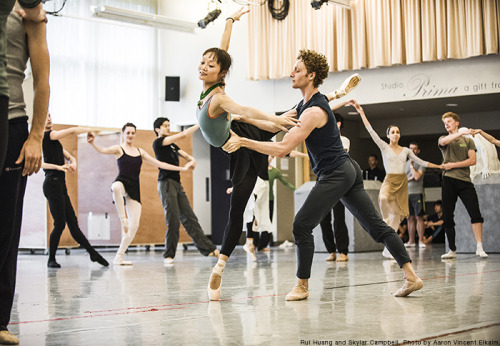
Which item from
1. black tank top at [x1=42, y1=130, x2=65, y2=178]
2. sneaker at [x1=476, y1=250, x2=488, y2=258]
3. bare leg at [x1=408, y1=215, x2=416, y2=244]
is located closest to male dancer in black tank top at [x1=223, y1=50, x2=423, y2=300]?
sneaker at [x1=476, y1=250, x2=488, y2=258]

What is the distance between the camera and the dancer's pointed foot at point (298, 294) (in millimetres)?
4312

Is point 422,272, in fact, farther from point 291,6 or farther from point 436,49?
point 291,6

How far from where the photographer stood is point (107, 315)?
12.6ft

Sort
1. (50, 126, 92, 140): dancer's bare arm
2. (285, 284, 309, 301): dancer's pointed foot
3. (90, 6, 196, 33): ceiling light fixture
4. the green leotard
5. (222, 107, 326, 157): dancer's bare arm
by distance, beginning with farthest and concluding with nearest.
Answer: (90, 6, 196, 33): ceiling light fixture, (50, 126, 92, 140): dancer's bare arm, the green leotard, (285, 284, 309, 301): dancer's pointed foot, (222, 107, 326, 157): dancer's bare arm

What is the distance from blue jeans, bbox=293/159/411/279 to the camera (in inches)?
170

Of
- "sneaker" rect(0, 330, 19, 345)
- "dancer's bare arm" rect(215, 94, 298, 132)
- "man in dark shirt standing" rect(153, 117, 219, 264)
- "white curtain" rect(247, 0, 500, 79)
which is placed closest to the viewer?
"sneaker" rect(0, 330, 19, 345)

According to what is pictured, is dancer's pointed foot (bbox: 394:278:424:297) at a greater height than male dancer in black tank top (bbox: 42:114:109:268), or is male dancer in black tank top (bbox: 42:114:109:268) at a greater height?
male dancer in black tank top (bbox: 42:114:109:268)

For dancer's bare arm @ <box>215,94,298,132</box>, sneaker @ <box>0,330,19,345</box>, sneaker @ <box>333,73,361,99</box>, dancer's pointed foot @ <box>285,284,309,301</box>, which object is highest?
sneaker @ <box>333,73,361,99</box>

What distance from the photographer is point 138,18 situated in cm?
1259

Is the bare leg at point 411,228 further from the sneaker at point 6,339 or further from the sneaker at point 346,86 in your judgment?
the sneaker at point 6,339

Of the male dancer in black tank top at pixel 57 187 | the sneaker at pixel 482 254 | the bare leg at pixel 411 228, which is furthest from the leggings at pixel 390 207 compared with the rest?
the bare leg at pixel 411 228

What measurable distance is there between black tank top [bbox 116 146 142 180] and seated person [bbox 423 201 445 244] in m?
7.36

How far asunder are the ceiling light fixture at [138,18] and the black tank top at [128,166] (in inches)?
179

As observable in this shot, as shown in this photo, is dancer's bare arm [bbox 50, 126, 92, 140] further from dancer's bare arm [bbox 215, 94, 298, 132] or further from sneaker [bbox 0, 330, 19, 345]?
sneaker [bbox 0, 330, 19, 345]
